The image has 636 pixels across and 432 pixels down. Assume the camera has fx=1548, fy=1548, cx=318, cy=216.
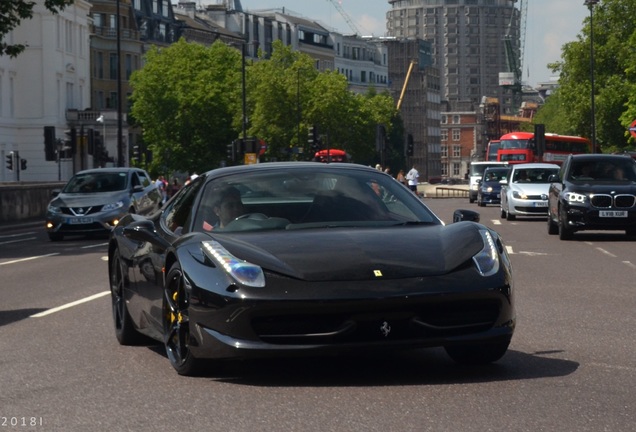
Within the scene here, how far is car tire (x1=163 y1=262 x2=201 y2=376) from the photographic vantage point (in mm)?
8727

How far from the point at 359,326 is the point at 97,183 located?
2720 cm

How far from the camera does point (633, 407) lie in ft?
24.3

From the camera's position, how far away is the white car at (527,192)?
4269 centimetres

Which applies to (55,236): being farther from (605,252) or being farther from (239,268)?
(239,268)

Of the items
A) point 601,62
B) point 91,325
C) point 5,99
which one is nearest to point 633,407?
point 91,325

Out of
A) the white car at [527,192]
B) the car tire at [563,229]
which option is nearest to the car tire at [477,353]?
the car tire at [563,229]

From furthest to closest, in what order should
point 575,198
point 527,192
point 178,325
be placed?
1. point 527,192
2. point 575,198
3. point 178,325

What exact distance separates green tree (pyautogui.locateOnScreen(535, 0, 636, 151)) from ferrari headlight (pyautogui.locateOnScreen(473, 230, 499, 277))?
10351 cm

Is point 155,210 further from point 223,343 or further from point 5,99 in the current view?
point 5,99

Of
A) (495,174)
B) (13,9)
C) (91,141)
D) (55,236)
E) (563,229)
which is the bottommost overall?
(55,236)

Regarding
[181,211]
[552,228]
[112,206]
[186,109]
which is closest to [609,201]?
[552,228]

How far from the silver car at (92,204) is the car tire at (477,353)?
2436 cm

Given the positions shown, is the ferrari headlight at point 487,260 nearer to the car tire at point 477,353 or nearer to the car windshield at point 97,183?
the car tire at point 477,353

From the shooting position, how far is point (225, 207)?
378 inches
